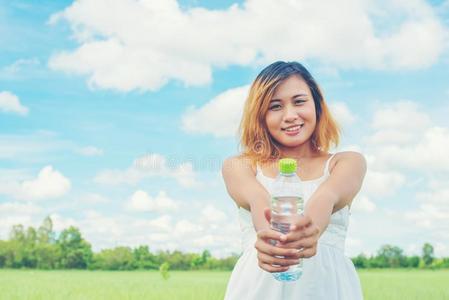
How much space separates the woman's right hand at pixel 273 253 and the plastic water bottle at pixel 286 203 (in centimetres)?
7

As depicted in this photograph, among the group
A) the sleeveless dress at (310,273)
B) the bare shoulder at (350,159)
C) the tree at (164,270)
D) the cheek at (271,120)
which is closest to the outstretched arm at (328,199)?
the bare shoulder at (350,159)

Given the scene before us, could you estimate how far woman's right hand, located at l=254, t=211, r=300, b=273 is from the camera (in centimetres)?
256

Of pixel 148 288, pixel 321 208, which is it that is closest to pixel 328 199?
pixel 321 208

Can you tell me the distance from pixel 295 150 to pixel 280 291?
825mm

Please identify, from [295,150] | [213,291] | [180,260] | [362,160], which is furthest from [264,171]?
[180,260]

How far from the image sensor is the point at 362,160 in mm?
3344

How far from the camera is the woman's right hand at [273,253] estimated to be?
8.41 feet

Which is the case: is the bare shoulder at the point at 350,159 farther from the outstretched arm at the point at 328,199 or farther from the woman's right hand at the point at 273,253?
the woman's right hand at the point at 273,253

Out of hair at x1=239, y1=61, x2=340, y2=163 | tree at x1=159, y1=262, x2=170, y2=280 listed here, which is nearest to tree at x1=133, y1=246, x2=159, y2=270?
tree at x1=159, y1=262, x2=170, y2=280

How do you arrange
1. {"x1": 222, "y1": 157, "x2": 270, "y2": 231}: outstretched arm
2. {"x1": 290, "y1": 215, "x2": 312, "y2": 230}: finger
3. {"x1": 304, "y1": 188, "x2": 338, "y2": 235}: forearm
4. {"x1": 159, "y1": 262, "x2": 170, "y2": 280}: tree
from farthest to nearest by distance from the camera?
1. {"x1": 159, "y1": 262, "x2": 170, "y2": 280}: tree
2. {"x1": 222, "y1": 157, "x2": 270, "y2": 231}: outstretched arm
3. {"x1": 304, "y1": 188, "x2": 338, "y2": 235}: forearm
4. {"x1": 290, "y1": 215, "x2": 312, "y2": 230}: finger

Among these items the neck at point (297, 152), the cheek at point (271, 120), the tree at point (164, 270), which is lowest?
the tree at point (164, 270)

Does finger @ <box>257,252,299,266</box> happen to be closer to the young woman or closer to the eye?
the young woman

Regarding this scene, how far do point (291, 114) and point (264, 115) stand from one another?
0.17 meters

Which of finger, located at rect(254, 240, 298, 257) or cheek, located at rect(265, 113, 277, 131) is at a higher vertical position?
cheek, located at rect(265, 113, 277, 131)
